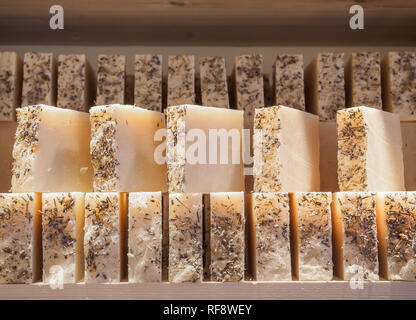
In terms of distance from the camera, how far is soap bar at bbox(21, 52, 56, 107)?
5.20 feet

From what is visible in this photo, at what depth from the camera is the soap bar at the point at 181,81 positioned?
1.60 metres

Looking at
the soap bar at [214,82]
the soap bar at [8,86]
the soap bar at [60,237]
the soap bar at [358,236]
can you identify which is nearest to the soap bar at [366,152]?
the soap bar at [358,236]

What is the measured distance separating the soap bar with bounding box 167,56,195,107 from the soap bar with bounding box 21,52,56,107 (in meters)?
0.43

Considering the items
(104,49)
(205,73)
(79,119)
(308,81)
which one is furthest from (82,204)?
(308,81)

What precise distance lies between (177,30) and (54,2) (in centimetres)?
45

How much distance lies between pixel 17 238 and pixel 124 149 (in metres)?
0.40

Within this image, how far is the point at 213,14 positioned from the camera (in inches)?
62.4

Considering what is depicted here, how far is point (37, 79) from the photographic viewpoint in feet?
5.23

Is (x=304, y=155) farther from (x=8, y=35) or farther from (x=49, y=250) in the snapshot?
(x=8, y=35)

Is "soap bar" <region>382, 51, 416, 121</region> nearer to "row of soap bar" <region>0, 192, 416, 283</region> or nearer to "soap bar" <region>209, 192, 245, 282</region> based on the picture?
"row of soap bar" <region>0, 192, 416, 283</region>

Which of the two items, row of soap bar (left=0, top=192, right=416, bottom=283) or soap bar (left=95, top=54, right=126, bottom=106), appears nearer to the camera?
row of soap bar (left=0, top=192, right=416, bottom=283)

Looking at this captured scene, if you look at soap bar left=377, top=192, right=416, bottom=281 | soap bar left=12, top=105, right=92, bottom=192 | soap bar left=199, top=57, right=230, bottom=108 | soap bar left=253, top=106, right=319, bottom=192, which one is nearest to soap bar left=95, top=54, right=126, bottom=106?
soap bar left=12, top=105, right=92, bottom=192

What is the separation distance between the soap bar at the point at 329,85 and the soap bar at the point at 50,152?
833 millimetres

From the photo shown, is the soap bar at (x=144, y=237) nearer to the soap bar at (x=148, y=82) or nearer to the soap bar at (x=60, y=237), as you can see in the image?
the soap bar at (x=60, y=237)
